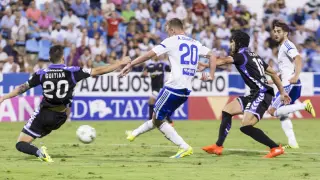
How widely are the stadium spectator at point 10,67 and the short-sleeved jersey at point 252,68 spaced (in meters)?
13.6

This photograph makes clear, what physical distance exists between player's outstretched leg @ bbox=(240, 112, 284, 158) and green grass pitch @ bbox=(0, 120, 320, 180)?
0.63ft

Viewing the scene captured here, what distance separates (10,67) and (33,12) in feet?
8.90

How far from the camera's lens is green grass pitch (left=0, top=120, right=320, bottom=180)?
1163 centimetres

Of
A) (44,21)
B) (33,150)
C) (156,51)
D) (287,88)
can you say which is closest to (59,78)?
(33,150)

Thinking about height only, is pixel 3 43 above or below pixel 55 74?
above

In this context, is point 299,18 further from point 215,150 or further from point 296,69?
point 215,150

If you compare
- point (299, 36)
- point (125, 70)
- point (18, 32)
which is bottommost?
point (125, 70)

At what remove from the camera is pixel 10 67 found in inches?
1064

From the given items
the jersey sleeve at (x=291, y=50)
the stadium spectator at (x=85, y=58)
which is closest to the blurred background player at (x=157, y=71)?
the stadium spectator at (x=85, y=58)

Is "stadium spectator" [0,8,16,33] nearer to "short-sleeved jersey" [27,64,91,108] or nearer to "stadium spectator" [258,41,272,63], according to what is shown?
"stadium spectator" [258,41,272,63]

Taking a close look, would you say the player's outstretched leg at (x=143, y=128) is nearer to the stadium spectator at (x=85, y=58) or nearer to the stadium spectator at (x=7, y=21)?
the stadium spectator at (x=85, y=58)

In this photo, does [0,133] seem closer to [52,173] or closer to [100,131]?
[100,131]

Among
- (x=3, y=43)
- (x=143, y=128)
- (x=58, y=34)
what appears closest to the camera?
(x=143, y=128)

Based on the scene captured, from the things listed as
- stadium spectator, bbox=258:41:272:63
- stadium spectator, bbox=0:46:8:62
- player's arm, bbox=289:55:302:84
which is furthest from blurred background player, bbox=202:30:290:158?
stadium spectator, bbox=258:41:272:63
